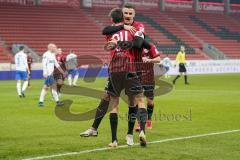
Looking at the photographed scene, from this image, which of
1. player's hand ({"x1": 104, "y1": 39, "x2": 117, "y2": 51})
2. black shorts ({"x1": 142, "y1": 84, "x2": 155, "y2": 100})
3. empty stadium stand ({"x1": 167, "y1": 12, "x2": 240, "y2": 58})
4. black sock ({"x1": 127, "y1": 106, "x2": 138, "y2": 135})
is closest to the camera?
player's hand ({"x1": 104, "y1": 39, "x2": 117, "y2": 51})

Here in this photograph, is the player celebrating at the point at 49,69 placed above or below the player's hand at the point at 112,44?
below

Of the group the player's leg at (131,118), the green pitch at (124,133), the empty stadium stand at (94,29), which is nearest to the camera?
the green pitch at (124,133)

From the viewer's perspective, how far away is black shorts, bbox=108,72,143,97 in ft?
28.7

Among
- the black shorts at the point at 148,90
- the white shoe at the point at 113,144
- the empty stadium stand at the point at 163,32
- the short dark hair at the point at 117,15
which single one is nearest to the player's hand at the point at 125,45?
the short dark hair at the point at 117,15

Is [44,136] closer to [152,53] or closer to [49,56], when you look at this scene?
[152,53]

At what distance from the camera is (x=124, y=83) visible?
878 centimetres

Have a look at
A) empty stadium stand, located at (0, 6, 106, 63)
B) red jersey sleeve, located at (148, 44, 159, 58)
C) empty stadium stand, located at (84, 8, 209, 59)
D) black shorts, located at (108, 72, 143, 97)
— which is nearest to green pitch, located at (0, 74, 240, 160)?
black shorts, located at (108, 72, 143, 97)

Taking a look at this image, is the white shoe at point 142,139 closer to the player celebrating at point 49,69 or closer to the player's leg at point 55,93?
the player's leg at point 55,93

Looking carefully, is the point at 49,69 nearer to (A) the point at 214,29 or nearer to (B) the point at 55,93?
(B) the point at 55,93

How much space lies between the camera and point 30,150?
8.36 m

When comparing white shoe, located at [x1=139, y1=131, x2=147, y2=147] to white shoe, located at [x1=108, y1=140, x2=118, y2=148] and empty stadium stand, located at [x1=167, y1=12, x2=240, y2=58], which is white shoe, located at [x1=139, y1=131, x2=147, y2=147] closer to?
white shoe, located at [x1=108, y1=140, x2=118, y2=148]

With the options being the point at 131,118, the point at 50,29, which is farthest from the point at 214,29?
the point at 131,118

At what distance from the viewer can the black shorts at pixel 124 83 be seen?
8.75m

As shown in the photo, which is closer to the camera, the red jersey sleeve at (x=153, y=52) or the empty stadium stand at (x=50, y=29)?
the red jersey sleeve at (x=153, y=52)
